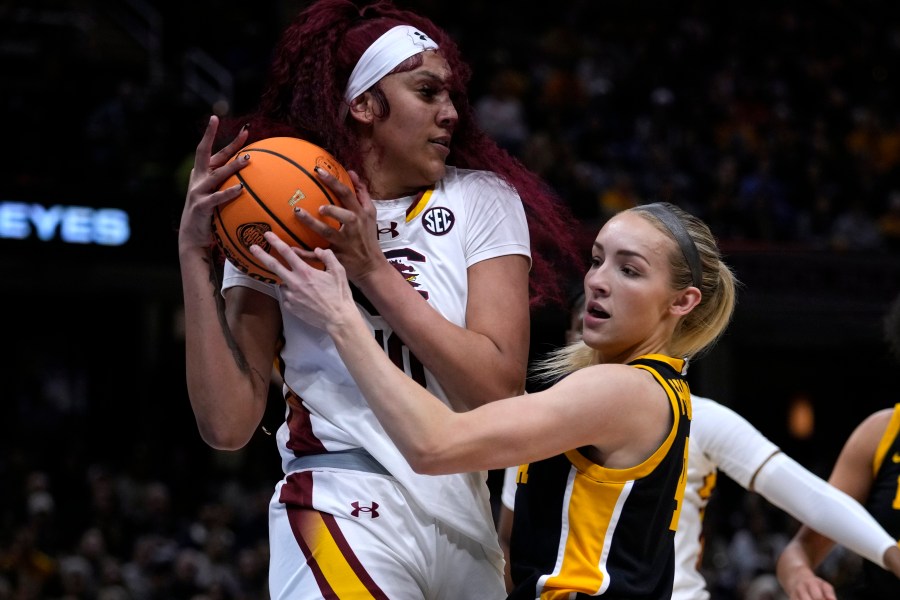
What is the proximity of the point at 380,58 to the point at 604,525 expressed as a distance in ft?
3.80

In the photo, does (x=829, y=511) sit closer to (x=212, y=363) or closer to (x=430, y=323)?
(x=430, y=323)

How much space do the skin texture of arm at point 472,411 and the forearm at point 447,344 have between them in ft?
0.33

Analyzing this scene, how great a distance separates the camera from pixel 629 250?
2666 millimetres

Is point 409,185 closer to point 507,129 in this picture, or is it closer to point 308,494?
point 308,494

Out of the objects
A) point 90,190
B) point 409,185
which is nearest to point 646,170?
point 90,190

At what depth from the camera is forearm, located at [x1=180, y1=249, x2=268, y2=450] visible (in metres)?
2.78

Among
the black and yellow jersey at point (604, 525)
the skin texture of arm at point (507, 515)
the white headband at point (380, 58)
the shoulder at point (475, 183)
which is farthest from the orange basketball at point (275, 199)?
the skin texture of arm at point (507, 515)

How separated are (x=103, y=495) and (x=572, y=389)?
308 inches

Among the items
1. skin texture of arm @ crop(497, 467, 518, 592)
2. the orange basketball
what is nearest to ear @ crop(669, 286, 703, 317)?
the orange basketball

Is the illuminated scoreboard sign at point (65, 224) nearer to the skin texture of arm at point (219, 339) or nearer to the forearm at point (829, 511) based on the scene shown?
the skin texture of arm at point (219, 339)

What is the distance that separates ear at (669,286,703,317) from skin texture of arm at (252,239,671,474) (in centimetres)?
24

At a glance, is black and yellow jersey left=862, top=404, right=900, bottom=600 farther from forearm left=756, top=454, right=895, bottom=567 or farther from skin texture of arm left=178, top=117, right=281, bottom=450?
skin texture of arm left=178, top=117, right=281, bottom=450

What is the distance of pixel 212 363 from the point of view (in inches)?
109

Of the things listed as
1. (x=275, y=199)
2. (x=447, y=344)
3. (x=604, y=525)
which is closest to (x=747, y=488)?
(x=604, y=525)
